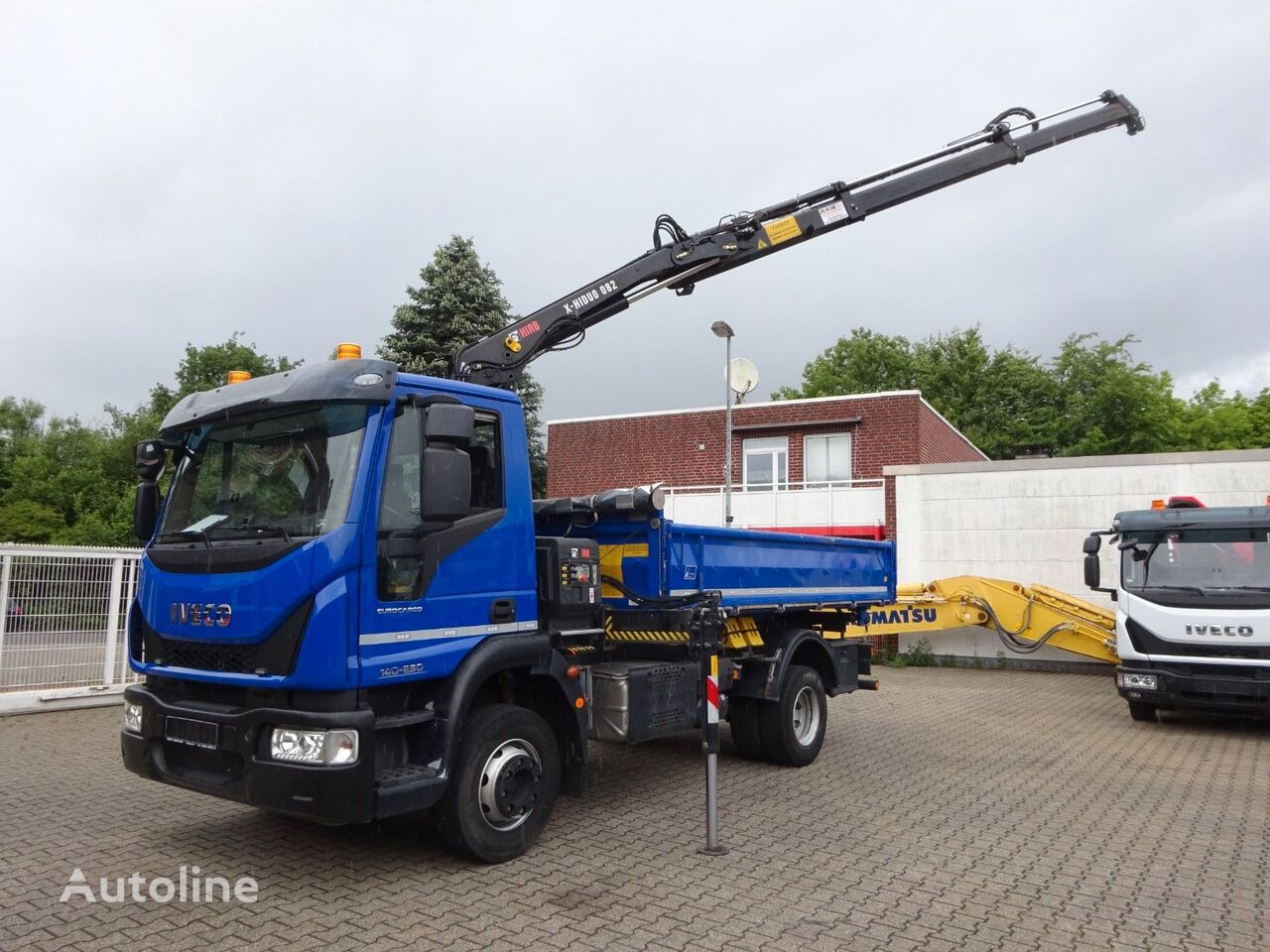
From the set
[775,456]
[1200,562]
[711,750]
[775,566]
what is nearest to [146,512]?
[711,750]

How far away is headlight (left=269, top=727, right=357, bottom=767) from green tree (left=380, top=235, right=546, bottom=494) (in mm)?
18055

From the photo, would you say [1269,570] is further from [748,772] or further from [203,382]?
[203,382]

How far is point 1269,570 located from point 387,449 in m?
9.51

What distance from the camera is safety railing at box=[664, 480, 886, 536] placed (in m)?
18.0

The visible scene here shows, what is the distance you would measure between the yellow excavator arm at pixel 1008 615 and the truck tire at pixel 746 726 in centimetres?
618

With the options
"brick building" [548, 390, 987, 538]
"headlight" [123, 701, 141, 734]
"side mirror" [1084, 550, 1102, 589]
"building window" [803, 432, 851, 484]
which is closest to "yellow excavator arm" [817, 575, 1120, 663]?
"brick building" [548, 390, 987, 538]

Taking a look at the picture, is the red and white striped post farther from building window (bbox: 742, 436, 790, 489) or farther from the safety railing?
building window (bbox: 742, 436, 790, 489)

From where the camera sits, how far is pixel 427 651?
15.9 ft

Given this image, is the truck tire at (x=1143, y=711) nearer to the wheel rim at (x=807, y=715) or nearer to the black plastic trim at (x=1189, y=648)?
the black plastic trim at (x=1189, y=648)

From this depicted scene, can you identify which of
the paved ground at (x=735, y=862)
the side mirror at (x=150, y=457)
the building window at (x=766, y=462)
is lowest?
the paved ground at (x=735, y=862)

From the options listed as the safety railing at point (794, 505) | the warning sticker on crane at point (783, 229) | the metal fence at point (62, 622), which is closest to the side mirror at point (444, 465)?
the warning sticker on crane at point (783, 229)

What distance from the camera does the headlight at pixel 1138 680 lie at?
32.6 ft

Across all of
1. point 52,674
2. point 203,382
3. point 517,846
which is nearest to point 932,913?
point 517,846

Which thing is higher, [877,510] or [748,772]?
[877,510]
